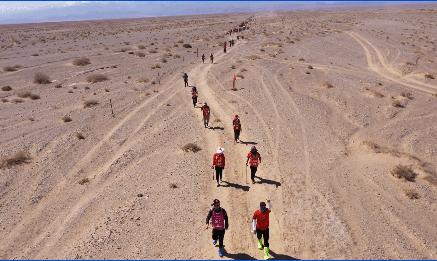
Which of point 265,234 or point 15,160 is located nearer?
point 265,234

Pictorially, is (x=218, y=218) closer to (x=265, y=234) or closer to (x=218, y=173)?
(x=265, y=234)

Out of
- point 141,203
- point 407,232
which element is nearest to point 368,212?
point 407,232

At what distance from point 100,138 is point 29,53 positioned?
45.2 m

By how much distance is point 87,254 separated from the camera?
40.3 ft

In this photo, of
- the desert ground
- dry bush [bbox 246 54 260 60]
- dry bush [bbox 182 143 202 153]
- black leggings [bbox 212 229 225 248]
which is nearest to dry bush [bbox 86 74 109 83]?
the desert ground

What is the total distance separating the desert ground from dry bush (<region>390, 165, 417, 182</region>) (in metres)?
0.06

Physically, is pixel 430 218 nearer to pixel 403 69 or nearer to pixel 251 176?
pixel 251 176

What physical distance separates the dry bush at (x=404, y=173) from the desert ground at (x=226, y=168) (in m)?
0.06

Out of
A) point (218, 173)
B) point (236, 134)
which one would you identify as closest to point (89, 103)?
point (236, 134)

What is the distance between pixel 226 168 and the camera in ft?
58.4

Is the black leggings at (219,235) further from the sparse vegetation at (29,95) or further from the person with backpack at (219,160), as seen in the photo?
the sparse vegetation at (29,95)

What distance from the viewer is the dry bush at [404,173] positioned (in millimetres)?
16812

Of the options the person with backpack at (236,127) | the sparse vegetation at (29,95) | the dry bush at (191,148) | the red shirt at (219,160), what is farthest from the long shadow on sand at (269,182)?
the sparse vegetation at (29,95)

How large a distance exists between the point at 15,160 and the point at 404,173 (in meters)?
17.2
